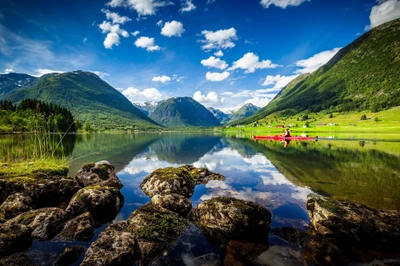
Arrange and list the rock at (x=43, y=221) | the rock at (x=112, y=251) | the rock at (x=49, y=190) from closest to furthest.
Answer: the rock at (x=112, y=251), the rock at (x=43, y=221), the rock at (x=49, y=190)

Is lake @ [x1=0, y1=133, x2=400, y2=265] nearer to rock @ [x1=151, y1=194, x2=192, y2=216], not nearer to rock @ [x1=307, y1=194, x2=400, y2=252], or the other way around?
rock @ [x1=307, y1=194, x2=400, y2=252]

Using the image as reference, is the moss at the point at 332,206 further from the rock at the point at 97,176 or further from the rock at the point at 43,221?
the rock at the point at 97,176

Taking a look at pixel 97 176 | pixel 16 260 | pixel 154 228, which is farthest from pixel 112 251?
pixel 97 176

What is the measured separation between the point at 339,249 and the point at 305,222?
281 cm

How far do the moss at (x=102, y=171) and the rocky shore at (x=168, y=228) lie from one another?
4.15 meters

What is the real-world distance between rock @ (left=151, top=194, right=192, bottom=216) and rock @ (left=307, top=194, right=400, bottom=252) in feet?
24.0

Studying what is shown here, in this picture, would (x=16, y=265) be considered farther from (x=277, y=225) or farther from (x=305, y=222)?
(x=305, y=222)

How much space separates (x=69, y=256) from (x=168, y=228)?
4.33 meters

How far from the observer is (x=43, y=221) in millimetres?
10336

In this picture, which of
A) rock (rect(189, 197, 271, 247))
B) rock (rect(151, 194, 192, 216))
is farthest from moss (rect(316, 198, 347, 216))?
rock (rect(151, 194, 192, 216))

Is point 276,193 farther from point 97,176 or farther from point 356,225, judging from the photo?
point 97,176

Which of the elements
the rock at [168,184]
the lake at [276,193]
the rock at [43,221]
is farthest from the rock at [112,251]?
the rock at [168,184]

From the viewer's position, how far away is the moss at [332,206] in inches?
426

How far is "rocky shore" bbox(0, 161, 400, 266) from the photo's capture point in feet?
28.2
